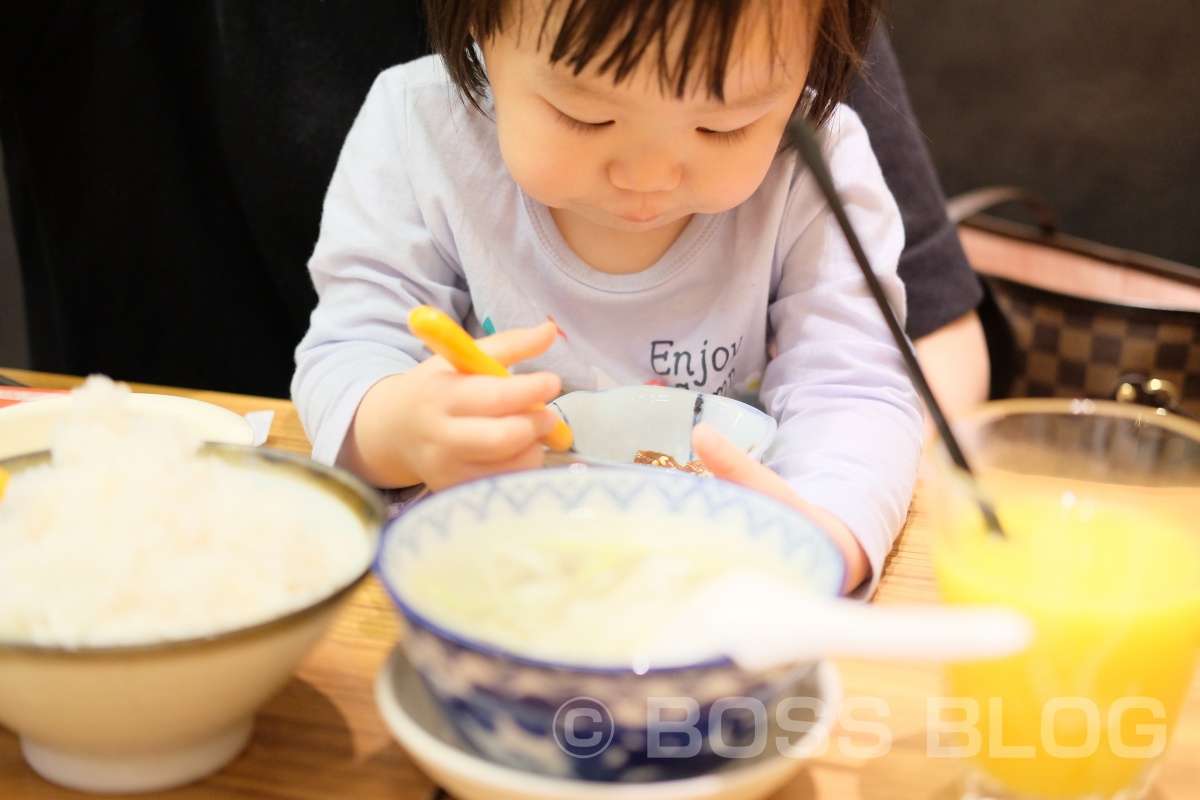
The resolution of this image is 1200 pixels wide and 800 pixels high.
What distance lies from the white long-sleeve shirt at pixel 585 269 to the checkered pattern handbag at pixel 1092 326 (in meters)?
0.63

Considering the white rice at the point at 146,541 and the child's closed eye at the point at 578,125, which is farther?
the child's closed eye at the point at 578,125

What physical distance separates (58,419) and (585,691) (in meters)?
0.63

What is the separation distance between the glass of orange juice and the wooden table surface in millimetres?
43

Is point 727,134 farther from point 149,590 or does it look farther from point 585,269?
point 149,590

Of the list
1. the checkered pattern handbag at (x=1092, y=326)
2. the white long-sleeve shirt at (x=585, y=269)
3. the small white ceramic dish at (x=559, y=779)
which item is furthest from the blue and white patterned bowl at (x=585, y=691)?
the checkered pattern handbag at (x=1092, y=326)

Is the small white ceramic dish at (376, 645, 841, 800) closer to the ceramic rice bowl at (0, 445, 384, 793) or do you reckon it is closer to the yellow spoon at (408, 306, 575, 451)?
the ceramic rice bowl at (0, 445, 384, 793)

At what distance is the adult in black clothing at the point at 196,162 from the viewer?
1.48 meters

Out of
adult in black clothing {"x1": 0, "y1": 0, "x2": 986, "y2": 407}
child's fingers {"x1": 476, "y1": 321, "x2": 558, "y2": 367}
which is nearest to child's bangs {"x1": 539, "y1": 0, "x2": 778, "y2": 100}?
child's fingers {"x1": 476, "y1": 321, "x2": 558, "y2": 367}

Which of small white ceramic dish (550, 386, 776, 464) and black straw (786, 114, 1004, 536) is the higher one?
black straw (786, 114, 1004, 536)

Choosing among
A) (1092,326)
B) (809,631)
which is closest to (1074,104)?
(1092,326)

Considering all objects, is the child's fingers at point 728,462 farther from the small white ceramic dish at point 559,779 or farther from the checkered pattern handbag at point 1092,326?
the checkered pattern handbag at point 1092,326

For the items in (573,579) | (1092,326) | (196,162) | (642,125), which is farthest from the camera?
(1092,326)

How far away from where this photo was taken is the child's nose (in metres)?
0.88

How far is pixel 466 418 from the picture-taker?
2.57 feet
